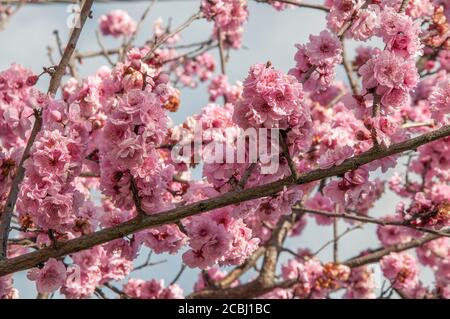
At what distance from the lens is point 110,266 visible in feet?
15.6

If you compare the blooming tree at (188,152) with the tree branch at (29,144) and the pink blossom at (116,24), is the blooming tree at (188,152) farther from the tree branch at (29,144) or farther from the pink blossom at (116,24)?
the pink blossom at (116,24)

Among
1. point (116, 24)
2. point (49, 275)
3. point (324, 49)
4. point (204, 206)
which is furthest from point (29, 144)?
point (116, 24)

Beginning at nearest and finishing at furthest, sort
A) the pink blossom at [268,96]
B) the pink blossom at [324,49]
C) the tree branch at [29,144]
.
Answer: the pink blossom at [268,96]
the tree branch at [29,144]
the pink blossom at [324,49]

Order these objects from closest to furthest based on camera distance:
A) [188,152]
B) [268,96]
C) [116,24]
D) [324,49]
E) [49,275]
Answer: [268,96] → [49,275] → [324,49] → [188,152] → [116,24]

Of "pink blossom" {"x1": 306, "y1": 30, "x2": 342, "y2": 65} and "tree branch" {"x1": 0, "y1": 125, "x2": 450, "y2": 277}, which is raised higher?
"pink blossom" {"x1": 306, "y1": 30, "x2": 342, "y2": 65}

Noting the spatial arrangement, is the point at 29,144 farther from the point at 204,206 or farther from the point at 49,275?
the point at 204,206

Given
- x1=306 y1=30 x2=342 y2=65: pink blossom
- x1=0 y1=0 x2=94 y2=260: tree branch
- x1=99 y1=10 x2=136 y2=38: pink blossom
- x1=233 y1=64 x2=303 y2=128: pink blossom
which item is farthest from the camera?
x1=99 y1=10 x2=136 y2=38: pink blossom

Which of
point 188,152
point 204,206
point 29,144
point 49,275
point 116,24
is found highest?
point 116,24

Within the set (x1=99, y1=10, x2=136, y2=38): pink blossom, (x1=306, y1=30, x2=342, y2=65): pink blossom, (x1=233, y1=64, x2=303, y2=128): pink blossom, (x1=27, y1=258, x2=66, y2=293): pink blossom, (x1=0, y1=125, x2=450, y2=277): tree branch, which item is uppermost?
(x1=99, y1=10, x2=136, y2=38): pink blossom

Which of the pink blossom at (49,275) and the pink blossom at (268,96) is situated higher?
the pink blossom at (268,96)

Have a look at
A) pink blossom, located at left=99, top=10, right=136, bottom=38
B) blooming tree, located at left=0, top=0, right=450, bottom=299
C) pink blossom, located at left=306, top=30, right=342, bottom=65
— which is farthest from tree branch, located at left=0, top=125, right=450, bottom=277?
pink blossom, located at left=99, top=10, right=136, bottom=38

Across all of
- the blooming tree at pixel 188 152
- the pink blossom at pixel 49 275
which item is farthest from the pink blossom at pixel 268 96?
the pink blossom at pixel 49 275

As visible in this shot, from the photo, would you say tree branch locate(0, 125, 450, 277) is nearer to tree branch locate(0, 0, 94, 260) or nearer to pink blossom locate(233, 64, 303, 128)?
Answer: tree branch locate(0, 0, 94, 260)

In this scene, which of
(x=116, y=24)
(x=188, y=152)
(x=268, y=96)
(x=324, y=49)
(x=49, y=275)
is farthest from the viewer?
(x=116, y=24)
